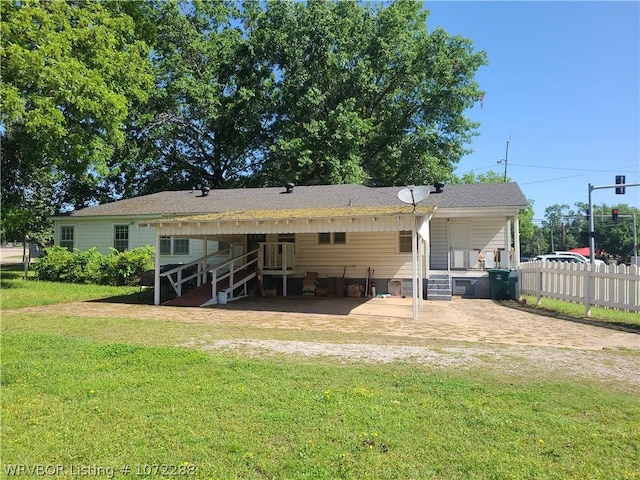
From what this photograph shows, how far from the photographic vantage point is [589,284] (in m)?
10.2

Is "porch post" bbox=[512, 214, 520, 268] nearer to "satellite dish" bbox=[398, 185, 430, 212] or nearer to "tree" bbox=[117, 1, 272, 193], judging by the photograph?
"satellite dish" bbox=[398, 185, 430, 212]

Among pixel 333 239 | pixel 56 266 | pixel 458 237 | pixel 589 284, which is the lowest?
pixel 589 284

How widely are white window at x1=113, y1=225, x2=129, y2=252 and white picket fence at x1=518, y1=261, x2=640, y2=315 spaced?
1622 centimetres

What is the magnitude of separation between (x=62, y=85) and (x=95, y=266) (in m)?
6.89

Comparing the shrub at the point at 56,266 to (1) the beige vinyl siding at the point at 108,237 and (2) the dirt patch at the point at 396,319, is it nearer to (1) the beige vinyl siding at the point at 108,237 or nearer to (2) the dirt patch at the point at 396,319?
(1) the beige vinyl siding at the point at 108,237

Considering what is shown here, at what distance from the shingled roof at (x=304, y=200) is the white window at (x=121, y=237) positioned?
77 cm

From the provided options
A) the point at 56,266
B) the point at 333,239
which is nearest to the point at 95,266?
the point at 56,266

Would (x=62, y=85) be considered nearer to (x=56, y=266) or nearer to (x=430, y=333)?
(x=56, y=266)

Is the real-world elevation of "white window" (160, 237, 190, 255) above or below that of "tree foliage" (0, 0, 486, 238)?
below

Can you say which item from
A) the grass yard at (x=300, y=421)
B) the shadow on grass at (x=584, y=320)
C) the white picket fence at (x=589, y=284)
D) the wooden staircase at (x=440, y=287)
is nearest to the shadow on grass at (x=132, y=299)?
the grass yard at (x=300, y=421)

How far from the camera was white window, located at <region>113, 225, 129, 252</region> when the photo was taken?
1902 centimetres

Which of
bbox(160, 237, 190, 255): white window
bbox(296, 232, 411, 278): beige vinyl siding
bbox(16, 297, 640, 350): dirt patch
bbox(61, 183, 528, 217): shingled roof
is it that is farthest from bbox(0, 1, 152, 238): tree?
bbox(296, 232, 411, 278): beige vinyl siding

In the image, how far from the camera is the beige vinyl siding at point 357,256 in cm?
1538

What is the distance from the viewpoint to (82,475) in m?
2.76
